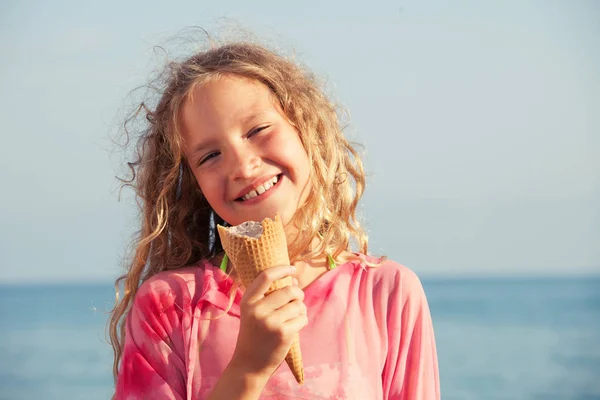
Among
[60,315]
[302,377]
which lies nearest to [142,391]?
[302,377]

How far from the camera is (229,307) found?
120 inches

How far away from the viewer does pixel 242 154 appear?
3059 mm

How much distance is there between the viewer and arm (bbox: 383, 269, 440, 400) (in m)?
3.11

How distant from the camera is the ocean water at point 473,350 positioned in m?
13.9

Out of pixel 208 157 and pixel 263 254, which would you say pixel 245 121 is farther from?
pixel 263 254

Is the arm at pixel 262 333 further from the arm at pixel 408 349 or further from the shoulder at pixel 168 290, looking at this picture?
the arm at pixel 408 349

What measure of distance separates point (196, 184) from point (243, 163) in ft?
1.58

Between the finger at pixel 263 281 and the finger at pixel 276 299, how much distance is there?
0.07 ft

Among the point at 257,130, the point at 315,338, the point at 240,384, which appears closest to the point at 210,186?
the point at 257,130

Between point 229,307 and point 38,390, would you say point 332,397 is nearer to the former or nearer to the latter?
point 229,307

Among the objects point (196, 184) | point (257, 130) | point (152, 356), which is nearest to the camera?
point (152, 356)

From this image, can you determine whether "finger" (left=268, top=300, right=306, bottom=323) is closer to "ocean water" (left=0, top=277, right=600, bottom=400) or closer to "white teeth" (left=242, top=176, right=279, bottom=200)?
"white teeth" (left=242, top=176, right=279, bottom=200)

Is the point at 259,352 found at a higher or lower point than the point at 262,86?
lower

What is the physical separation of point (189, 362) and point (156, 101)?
1.12 m
